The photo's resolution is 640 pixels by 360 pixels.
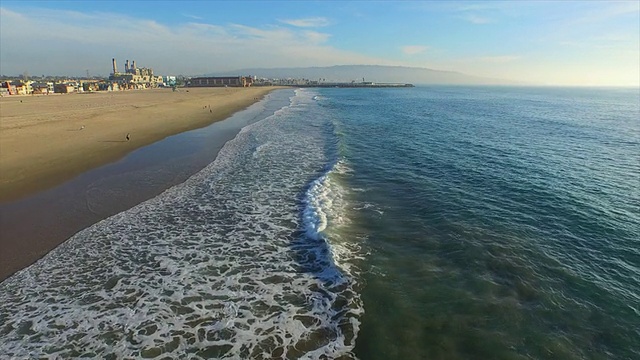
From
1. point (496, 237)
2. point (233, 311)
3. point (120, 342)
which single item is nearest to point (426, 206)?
point (496, 237)

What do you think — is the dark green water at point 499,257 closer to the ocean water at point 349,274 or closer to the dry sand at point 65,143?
the ocean water at point 349,274

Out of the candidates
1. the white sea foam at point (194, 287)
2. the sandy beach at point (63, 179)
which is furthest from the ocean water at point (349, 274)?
the sandy beach at point (63, 179)

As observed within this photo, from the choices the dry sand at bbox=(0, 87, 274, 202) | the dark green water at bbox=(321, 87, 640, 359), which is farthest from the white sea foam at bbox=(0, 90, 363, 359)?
the dry sand at bbox=(0, 87, 274, 202)

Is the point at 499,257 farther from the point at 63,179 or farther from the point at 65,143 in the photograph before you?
the point at 65,143

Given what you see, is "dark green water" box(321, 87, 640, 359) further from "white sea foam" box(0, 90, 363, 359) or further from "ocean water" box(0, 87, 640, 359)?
"white sea foam" box(0, 90, 363, 359)

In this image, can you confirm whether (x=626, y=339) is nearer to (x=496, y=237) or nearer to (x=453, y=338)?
(x=453, y=338)

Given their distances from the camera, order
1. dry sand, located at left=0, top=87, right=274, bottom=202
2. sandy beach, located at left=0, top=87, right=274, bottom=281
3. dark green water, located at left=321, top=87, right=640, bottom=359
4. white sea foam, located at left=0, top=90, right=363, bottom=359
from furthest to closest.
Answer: dry sand, located at left=0, top=87, right=274, bottom=202 → sandy beach, located at left=0, top=87, right=274, bottom=281 → dark green water, located at left=321, top=87, right=640, bottom=359 → white sea foam, located at left=0, top=90, right=363, bottom=359
